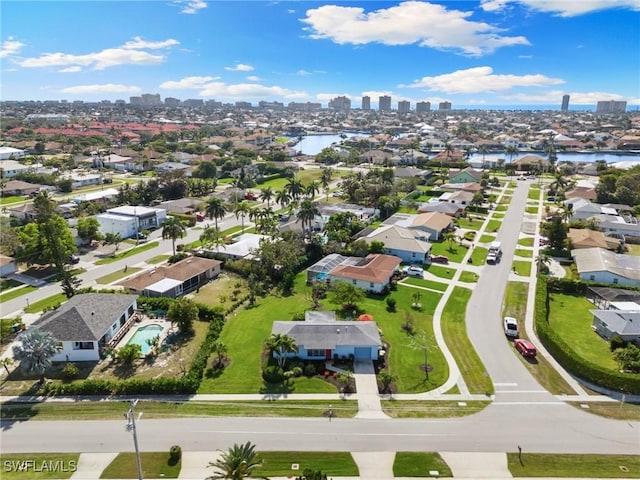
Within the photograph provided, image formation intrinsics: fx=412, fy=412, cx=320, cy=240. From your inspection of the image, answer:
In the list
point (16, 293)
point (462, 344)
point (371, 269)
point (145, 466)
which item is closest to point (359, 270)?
point (371, 269)

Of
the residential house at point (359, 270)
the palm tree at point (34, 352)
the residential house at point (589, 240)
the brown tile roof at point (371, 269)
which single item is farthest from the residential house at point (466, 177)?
the palm tree at point (34, 352)

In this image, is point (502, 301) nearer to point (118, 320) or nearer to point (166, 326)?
point (166, 326)

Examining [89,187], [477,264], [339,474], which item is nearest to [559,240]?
[477,264]

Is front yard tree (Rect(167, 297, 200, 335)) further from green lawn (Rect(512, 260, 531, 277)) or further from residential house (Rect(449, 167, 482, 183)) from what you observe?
residential house (Rect(449, 167, 482, 183))

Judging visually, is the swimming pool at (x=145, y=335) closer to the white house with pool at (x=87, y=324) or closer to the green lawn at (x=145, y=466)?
the white house with pool at (x=87, y=324)

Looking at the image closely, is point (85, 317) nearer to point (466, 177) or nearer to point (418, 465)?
point (418, 465)

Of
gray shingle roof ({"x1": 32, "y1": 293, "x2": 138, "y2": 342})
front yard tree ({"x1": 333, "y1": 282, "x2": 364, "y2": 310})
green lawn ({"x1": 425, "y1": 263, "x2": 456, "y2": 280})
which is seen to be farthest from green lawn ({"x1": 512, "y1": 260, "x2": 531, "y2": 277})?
gray shingle roof ({"x1": 32, "y1": 293, "x2": 138, "y2": 342})

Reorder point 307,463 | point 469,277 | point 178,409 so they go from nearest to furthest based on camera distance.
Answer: point 307,463
point 178,409
point 469,277
